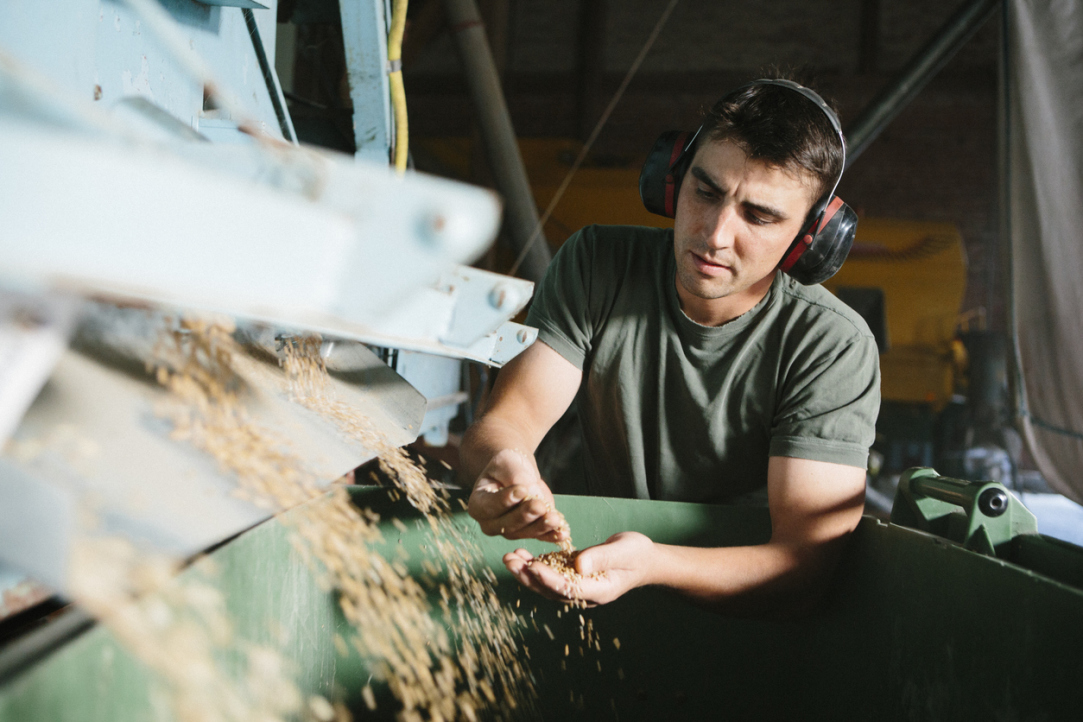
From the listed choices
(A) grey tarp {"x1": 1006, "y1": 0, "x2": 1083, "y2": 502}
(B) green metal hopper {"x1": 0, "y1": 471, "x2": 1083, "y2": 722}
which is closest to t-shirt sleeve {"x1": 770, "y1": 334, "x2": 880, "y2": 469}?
(B) green metal hopper {"x1": 0, "y1": 471, "x2": 1083, "y2": 722}

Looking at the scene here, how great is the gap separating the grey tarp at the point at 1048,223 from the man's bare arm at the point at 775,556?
1.50 metres

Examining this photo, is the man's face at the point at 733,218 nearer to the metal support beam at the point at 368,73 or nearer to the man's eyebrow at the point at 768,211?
the man's eyebrow at the point at 768,211

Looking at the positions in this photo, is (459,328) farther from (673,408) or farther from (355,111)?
(355,111)

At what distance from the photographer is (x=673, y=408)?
1405mm

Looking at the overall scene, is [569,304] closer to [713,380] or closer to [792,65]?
[713,380]

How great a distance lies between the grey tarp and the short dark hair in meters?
1.49

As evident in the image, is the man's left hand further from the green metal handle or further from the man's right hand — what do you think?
the green metal handle

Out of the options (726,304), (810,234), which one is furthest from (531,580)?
(810,234)

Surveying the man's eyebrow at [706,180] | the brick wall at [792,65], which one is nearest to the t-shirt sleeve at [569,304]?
the man's eyebrow at [706,180]

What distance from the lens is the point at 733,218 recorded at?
1189 mm

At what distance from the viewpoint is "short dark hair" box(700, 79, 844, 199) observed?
1165mm

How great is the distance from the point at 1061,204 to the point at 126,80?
99.2 inches

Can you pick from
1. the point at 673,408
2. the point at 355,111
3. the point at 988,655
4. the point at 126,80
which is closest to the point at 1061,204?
the point at 673,408

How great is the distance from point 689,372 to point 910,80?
7.85ft
